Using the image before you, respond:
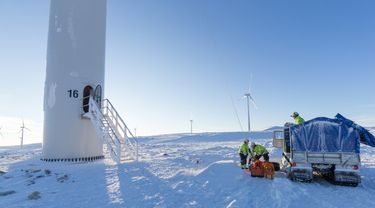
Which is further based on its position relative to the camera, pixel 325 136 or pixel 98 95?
pixel 98 95

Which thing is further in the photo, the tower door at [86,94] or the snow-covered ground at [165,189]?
the tower door at [86,94]

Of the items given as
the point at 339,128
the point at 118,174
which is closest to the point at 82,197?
the point at 118,174

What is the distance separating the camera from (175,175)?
12.1 metres

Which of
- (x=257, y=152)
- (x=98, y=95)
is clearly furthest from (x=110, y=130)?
(x=257, y=152)

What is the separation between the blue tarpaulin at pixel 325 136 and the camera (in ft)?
37.5

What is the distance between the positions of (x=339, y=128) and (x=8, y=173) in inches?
628

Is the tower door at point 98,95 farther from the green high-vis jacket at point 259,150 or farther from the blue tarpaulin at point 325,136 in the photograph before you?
the blue tarpaulin at point 325,136

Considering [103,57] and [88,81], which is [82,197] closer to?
[88,81]

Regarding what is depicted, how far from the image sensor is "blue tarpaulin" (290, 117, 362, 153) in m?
11.4

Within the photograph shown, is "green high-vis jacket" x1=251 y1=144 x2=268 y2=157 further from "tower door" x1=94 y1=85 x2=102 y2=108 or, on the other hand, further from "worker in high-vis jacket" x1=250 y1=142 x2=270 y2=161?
"tower door" x1=94 y1=85 x2=102 y2=108

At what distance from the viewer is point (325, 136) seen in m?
11.9

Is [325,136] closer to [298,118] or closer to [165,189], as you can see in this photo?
[298,118]

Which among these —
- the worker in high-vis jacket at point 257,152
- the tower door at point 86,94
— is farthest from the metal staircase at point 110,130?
the worker in high-vis jacket at point 257,152

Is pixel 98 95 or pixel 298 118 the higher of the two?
pixel 98 95
